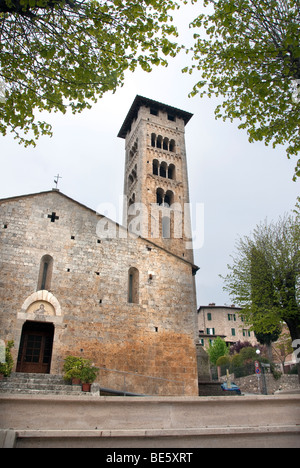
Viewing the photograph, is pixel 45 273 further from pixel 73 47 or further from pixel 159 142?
pixel 159 142

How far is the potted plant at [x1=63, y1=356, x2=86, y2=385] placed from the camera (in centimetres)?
1186

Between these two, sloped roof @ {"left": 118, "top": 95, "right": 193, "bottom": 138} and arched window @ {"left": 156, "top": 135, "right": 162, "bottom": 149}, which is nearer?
arched window @ {"left": 156, "top": 135, "right": 162, "bottom": 149}

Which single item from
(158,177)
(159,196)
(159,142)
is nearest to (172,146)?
(159,142)

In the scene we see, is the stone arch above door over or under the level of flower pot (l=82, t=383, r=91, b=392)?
over

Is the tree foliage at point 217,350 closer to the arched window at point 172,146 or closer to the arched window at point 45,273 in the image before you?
the arched window at point 172,146

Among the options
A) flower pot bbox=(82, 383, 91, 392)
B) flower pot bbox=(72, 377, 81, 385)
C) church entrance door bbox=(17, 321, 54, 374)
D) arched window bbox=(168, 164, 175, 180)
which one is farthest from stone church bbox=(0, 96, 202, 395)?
arched window bbox=(168, 164, 175, 180)

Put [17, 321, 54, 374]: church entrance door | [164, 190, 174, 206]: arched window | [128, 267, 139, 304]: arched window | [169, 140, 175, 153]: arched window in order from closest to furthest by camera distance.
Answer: [17, 321, 54, 374]: church entrance door → [128, 267, 139, 304]: arched window → [164, 190, 174, 206]: arched window → [169, 140, 175, 153]: arched window

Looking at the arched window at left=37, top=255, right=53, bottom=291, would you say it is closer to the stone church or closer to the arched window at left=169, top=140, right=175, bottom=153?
the stone church

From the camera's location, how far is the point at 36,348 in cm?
1409

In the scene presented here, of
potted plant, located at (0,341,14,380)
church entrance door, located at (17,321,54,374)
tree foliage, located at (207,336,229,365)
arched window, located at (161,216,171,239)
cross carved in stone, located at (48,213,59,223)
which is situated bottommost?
potted plant, located at (0,341,14,380)

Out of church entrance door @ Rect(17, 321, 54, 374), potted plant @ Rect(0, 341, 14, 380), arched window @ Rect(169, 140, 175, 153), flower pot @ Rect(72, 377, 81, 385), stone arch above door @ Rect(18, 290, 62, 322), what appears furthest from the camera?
arched window @ Rect(169, 140, 175, 153)

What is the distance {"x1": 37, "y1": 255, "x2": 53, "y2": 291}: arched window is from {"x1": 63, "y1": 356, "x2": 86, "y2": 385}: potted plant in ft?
10.6

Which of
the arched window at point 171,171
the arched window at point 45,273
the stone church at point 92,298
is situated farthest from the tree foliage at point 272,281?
the arched window at point 171,171
